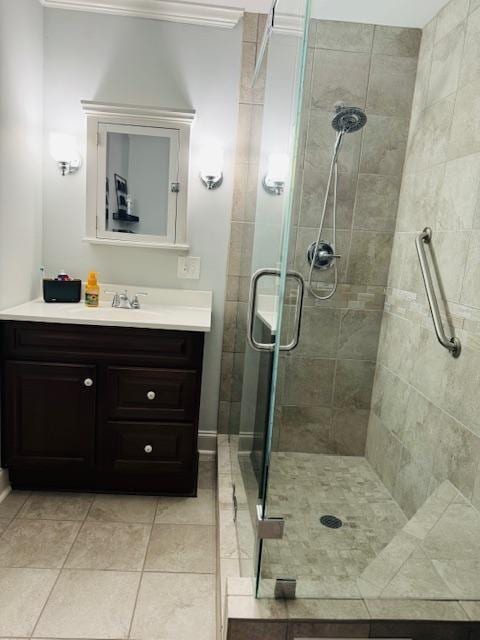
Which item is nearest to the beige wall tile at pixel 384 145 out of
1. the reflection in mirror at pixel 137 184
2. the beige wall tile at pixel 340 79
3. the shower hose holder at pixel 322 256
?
the beige wall tile at pixel 340 79

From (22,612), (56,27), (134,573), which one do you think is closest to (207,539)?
(134,573)

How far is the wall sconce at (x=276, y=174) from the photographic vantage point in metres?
1.27

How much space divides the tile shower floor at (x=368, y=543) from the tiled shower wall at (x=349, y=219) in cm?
27

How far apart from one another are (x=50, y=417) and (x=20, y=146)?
1272mm

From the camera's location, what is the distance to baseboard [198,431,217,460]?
2.52 metres

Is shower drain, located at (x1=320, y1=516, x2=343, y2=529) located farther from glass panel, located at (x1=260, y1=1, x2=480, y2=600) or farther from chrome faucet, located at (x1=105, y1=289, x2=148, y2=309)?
chrome faucet, located at (x1=105, y1=289, x2=148, y2=309)

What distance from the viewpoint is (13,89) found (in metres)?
1.93

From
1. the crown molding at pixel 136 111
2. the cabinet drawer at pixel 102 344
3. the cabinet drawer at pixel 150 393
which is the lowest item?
the cabinet drawer at pixel 150 393

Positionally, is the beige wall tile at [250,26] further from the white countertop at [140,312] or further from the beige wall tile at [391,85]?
the white countertop at [140,312]

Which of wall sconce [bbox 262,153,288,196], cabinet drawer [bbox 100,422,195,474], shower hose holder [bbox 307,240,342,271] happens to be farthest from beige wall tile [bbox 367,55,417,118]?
cabinet drawer [bbox 100,422,195,474]

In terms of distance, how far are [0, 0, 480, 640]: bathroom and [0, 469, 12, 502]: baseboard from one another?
1cm

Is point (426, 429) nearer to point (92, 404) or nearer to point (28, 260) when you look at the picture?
point (92, 404)

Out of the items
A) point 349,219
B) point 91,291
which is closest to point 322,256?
point 349,219

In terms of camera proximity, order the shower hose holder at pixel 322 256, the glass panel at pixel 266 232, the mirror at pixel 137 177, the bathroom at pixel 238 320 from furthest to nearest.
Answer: the mirror at pixel 137 177
the shower hose holder at pixel 322 256
the bathroom at pixel 238 320
the glass panel at pixel 266 232
